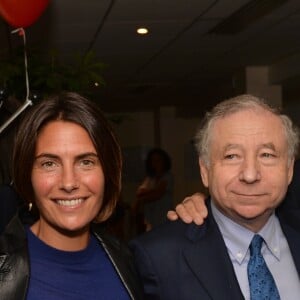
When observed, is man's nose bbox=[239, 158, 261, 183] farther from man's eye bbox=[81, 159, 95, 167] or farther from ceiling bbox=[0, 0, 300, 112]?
ceiling bbox=[0, 0, 300, 112]

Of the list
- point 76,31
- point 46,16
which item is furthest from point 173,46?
point 46,16

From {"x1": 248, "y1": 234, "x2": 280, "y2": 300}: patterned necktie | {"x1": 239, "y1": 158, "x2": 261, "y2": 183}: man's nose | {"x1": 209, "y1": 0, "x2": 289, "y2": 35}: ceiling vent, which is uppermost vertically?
{"x1": 209, "y1": 0, "x2": 289, "y2": 35}: ceiling vent

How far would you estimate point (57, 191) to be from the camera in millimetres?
1780

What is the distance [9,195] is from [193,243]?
0.65m

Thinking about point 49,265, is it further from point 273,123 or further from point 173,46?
point 173,46

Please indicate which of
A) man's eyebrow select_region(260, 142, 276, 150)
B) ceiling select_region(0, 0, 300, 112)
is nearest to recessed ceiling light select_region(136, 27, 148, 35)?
ceiling select_region(0, 0, 300, 112)

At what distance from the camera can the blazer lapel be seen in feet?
6.13

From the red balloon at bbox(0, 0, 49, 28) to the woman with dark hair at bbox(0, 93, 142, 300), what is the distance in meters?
1.02

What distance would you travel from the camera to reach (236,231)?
197cm

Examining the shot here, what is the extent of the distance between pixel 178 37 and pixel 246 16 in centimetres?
98

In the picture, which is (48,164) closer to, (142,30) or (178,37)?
(142,30)

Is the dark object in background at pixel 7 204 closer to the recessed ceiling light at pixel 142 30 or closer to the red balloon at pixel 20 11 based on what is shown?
the red balloon at pixel 20 11

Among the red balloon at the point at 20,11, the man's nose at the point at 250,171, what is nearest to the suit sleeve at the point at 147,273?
the man's nose at the point at 250,171

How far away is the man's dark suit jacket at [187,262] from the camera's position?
1.88m
